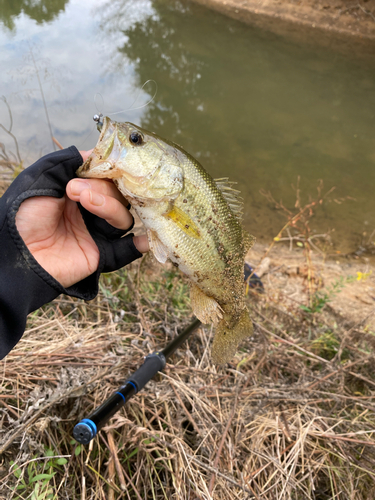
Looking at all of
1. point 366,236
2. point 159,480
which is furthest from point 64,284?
point 366,236

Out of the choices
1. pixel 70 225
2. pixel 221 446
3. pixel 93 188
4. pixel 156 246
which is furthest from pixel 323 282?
pixel 93 188

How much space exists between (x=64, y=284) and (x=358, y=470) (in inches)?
94.8

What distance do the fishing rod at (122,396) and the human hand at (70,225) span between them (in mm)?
752

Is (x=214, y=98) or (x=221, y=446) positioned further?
(x=214, y=98)

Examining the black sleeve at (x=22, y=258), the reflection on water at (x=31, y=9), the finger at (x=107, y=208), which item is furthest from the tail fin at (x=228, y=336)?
the reflection on water at (x=31, y=9)

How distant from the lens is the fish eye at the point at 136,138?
177 cm

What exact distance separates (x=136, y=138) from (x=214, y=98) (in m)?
10.3

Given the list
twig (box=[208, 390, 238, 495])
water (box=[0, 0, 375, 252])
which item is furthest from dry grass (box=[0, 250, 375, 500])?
water (box=[0, 0, 375, 252])

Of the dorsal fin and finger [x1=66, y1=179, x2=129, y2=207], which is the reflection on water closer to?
finger [x1=66, y1=179, x2=129, y2=207]

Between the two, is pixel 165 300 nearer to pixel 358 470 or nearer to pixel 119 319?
pixel 119 319

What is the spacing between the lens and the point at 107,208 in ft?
5.95

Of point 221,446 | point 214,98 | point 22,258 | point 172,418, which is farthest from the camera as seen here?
point 214,98

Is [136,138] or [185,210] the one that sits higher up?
[136,138]

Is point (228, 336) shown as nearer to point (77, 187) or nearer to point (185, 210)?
point (185, 210)
